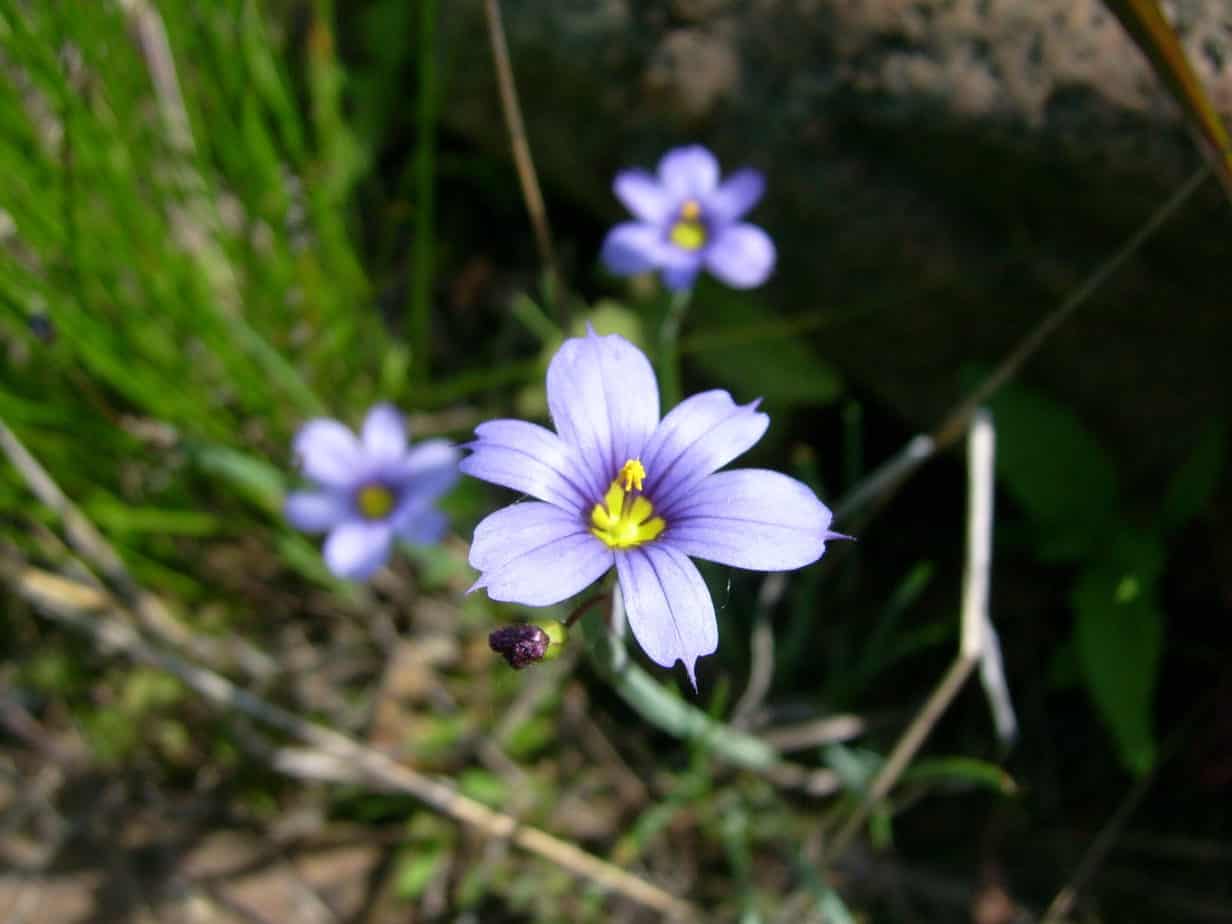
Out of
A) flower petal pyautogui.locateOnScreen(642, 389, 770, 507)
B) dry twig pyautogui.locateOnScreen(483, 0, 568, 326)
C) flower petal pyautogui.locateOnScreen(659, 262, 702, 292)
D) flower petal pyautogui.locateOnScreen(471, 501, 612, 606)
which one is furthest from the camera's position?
flower petal pyautogui.locateOnScreen(659, 262, 702, 292)

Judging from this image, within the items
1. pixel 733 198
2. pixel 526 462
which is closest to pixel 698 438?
pixel 526 462

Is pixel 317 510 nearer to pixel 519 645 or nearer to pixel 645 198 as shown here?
pixel 645 198

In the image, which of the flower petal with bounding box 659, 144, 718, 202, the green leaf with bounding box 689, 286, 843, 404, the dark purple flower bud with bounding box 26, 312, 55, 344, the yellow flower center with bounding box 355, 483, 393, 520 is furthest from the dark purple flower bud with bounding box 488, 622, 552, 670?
the green leaf with bounding box 689, 286, 843, 404

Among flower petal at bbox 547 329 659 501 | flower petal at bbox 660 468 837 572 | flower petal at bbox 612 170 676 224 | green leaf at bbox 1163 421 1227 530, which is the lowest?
flower petal at bbox 660 468 837 572

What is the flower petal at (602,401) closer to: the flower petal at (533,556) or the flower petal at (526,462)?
the flower petal at (526,462)

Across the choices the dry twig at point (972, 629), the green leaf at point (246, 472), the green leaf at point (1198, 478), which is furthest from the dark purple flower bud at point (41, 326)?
the green leaf at point (1198, 478)

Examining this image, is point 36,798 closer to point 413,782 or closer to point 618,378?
point 413,782

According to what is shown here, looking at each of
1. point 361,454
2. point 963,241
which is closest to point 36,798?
point 361,454

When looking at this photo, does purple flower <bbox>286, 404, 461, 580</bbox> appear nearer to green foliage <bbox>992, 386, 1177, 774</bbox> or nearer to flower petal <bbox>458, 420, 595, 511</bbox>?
flower petal <bbox>458, 420, 595, 511</bbox>
